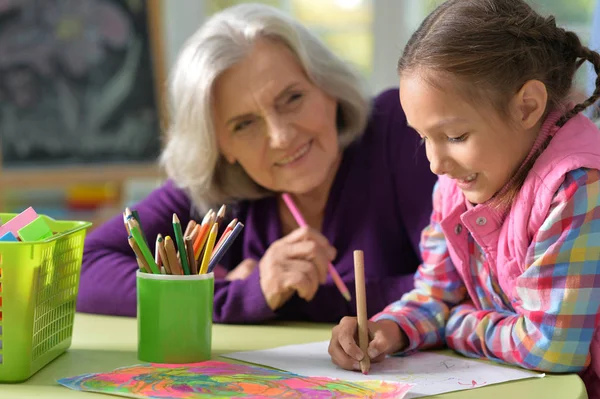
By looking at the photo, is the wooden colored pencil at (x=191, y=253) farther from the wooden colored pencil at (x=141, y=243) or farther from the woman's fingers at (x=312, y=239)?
the woman's fingers at (x=312, y=239)

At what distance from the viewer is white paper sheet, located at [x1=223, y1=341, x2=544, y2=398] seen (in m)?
0.95

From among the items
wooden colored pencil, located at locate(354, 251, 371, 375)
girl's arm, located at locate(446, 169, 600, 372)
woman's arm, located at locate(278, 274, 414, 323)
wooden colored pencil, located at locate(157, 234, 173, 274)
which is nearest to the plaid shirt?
girl's arm, located at locate(446, 169, 600, 372)

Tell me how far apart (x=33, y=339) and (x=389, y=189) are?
0.76 metres

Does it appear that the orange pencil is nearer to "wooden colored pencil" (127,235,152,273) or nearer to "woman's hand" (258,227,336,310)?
"wooden colored pencil" (127,235,152,273)

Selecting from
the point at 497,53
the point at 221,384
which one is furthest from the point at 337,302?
the point at 497,53

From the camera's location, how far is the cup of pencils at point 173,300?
1057 millimetres

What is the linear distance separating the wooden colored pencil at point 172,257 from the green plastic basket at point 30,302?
5.0 inches

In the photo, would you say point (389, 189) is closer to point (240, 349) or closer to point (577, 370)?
point (240, 349)

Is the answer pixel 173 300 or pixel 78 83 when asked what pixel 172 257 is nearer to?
pixel 173 300

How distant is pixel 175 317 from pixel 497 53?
498mm

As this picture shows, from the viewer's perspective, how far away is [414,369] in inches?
40.3

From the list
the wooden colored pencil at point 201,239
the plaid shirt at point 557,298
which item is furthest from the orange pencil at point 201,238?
the plaid shirt at point 557,298

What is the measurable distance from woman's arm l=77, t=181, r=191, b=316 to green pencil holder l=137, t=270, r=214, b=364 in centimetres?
32

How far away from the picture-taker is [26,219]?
105 cm
